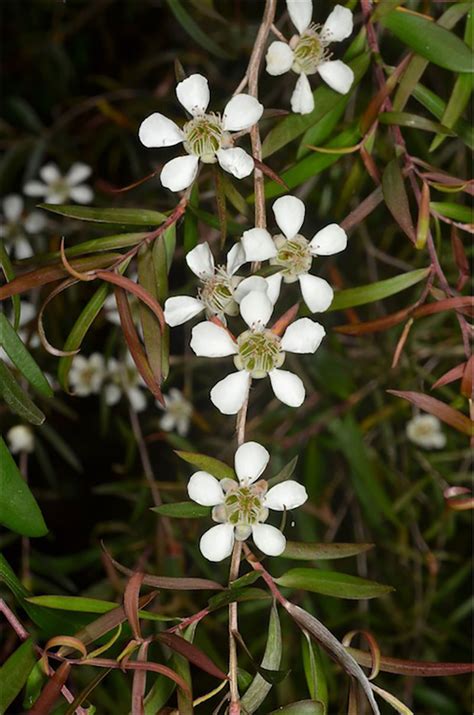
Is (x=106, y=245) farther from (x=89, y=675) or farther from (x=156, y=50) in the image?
(x=156, y=50)

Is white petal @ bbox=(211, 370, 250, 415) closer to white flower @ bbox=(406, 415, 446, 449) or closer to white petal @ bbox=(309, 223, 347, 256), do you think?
white petal @ bbox=(309, 223, 347, 256)

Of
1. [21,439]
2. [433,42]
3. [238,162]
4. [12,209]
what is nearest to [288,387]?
[238,162]

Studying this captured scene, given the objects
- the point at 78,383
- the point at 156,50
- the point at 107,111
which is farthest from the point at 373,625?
the point at 156,50

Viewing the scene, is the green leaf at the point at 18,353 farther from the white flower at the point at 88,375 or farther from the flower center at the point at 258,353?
the white flower at the point at 88,375

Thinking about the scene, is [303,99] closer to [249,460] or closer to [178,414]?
[249,460]

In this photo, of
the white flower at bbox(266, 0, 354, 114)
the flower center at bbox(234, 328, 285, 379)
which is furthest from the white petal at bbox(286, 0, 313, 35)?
Answer: the flower center at bbox(234, 328, 285, 379)

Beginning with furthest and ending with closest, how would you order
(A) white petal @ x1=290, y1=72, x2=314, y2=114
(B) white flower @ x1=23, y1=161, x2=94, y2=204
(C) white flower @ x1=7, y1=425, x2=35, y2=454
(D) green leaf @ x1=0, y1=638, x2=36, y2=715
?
(B) white flower @ x1=23, y1=161, x2=94, y2=204 < (C) white flower @ x1=7, y1=425, x2=35, y2=454 < (A) white petal @ x1=290, y1=72, x2=314, y2=114 < (D) green leaf @ x1=0, y1=638, x2=36, y2=715
